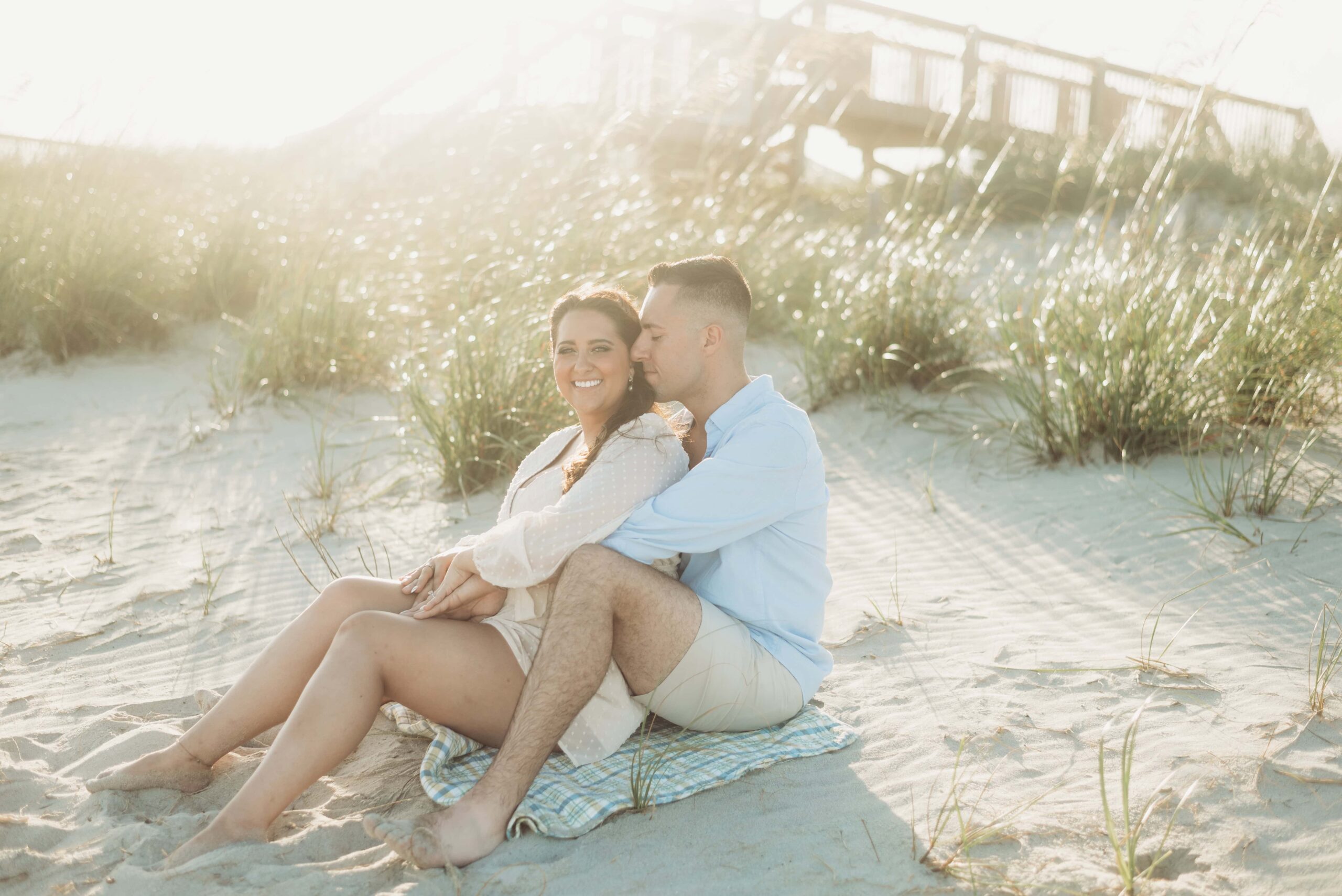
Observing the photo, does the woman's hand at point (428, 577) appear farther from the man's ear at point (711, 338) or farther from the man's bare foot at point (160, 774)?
the man's ear at point (711, 338)

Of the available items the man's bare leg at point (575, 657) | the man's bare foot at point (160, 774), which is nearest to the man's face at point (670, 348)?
the man's bare leg at point (575, 657)

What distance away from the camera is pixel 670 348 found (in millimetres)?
3018

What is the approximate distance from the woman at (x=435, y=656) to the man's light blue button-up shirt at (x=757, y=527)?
0.12m

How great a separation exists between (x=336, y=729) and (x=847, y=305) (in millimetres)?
4633

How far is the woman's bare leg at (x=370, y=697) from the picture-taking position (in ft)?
7.82

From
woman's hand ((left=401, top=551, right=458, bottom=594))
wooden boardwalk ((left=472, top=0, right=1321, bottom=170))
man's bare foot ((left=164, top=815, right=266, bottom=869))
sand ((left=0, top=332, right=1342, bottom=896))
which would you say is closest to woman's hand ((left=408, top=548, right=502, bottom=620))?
woman's hand ((left=401, top=551, right=458, bottom=594))

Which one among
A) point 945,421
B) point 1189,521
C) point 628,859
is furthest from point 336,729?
point 945,421

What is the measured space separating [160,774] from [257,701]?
0.92 feet

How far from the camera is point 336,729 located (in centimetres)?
246

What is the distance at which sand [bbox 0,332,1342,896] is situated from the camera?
2.28 metres

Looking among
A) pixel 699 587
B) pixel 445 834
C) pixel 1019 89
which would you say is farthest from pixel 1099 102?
pixel 445 834

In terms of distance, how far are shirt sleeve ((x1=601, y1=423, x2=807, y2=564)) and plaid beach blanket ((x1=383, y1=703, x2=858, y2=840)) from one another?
0.46 m

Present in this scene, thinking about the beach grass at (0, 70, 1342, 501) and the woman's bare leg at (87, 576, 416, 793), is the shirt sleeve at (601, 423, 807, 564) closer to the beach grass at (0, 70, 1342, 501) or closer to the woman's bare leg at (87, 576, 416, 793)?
the woman's bare leg at (87, 576, 416, 793)

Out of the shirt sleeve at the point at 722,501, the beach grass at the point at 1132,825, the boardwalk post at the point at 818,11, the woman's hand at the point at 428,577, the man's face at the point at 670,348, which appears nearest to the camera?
the beach grass at the point at 1132,825
